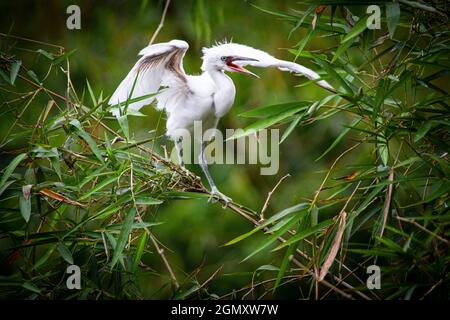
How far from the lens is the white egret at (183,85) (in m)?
2.01

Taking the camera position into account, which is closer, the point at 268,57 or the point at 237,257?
the point at 268,57

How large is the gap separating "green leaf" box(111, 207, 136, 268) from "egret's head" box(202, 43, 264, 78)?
58 cm

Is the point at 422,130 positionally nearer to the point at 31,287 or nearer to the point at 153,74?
the point at 153,74

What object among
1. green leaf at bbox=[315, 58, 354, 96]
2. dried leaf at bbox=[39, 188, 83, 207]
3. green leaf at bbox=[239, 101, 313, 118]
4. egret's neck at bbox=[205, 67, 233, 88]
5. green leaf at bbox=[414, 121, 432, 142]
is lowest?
dried leaf at bbox=[39, 188, 83, 207]

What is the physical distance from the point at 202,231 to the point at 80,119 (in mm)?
1561

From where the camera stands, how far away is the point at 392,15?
1637 mm

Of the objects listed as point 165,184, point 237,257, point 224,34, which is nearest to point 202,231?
point 237,257

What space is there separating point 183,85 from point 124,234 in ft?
2.18

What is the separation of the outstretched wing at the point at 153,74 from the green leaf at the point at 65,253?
1.54 feet

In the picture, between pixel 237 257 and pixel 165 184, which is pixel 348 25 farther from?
pixel 237 257

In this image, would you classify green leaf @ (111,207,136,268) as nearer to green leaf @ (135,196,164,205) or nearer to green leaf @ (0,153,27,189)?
green leaf @ (135,196,164,205)

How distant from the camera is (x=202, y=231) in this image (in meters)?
3.25

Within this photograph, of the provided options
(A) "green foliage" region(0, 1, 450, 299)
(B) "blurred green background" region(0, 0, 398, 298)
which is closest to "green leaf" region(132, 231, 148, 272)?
(A) "green foliage" region(0, 1, 450, 299)

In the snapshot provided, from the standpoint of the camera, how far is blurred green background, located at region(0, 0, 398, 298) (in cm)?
319
